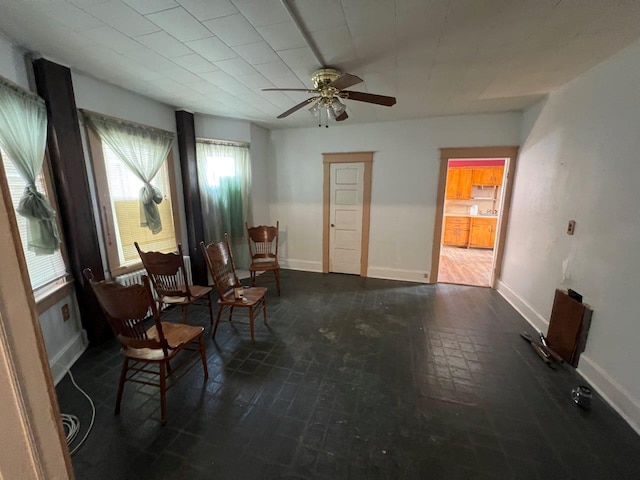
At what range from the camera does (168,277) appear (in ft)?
8.85

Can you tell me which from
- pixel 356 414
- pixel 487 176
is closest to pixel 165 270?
pixel 356 414

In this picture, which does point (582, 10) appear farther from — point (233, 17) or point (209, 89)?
point (209, 89)

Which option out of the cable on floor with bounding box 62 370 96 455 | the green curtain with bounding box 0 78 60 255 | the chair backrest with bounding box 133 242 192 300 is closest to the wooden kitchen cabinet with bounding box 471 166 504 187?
the chair backrest with bounding box 133 242 192 300

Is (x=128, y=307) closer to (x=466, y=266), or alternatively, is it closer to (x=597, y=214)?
(x=597, y=214)

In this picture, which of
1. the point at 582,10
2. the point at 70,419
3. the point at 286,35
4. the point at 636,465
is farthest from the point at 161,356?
the point at 582,10

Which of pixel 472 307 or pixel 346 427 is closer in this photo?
pixel 346 427

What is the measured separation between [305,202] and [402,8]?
3314 mm

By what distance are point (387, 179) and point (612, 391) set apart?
3.25 m

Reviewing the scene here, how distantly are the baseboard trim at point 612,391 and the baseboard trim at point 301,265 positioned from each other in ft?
11.4

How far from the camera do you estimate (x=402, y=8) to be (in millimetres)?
1520

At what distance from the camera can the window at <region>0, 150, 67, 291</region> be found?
1.95 meters

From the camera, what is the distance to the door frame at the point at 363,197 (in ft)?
14.0

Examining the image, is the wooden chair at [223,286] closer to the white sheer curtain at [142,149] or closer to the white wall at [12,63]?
the white sheer curtain at [142,149]

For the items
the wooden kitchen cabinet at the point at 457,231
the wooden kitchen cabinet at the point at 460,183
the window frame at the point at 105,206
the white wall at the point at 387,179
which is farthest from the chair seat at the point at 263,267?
the wooden kitchen cabinet at the point at 460,183
